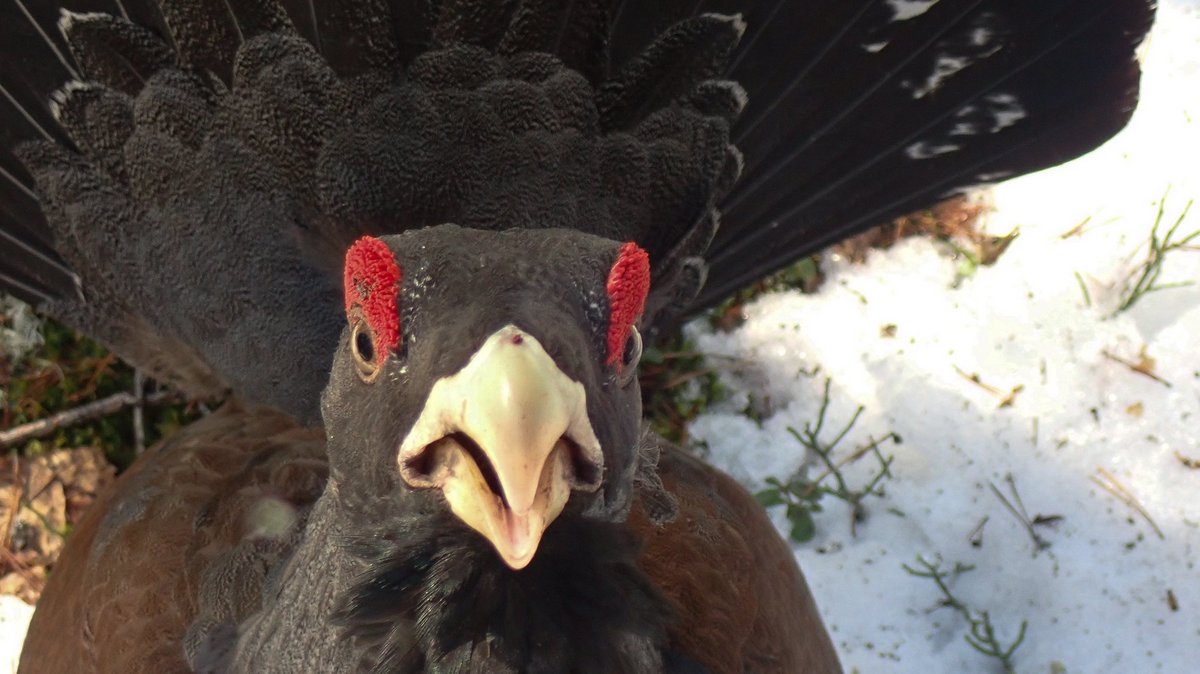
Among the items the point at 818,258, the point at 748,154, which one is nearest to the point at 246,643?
the point at 748,154

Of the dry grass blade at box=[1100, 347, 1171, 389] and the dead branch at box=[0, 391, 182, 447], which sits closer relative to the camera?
the dry grass blade at box=[1100, 347, 1171, 389]

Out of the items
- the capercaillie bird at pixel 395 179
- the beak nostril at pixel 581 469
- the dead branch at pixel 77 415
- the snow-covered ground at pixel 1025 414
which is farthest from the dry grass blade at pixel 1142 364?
the dead branch at pixel 77 415

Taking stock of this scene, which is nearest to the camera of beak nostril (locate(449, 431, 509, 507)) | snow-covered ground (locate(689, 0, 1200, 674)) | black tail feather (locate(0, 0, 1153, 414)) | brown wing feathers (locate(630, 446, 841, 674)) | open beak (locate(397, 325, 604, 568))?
open beak (locate(397, 325, 604, 568))

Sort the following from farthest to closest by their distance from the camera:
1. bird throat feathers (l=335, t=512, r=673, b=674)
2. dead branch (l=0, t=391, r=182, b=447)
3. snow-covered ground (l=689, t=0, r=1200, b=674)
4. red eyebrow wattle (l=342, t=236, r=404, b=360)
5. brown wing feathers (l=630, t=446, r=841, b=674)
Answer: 1. dead branch (l=0, t=391, r=182, b=447)
2. snow-covered ground (l=689, t=0, r=1200, b=674)
3. brown wing feathers (l=630, t=446, r=841, b=674)
4. bird throat feathers (l=335, t=512, r=673, b=674)
5. red eyebrow wattle (l=342, t=236, r=404, b=360)

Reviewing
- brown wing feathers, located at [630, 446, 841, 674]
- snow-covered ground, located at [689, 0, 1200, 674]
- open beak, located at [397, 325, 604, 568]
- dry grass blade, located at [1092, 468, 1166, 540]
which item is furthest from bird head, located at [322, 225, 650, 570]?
dry grass blade, located at [1092, 468, 1166, 540]

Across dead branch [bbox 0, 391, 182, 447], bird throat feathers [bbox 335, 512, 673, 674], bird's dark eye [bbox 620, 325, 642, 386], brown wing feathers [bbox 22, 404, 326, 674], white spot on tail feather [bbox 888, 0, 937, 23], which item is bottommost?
dead branch [bbox 0, 391, 182, 447]

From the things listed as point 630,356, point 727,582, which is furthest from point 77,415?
point 630,356

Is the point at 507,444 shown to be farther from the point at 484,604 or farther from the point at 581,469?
the point at 484,604

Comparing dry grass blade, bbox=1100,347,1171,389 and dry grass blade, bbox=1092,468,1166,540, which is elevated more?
dry grass blade, bbox=1100,347,1171,389

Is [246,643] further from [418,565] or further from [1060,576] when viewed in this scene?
[1060,576]

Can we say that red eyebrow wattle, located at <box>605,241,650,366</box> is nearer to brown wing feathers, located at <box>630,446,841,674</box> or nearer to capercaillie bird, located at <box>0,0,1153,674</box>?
capercaillie bird, located at <box>0,0,1153,674</box>
